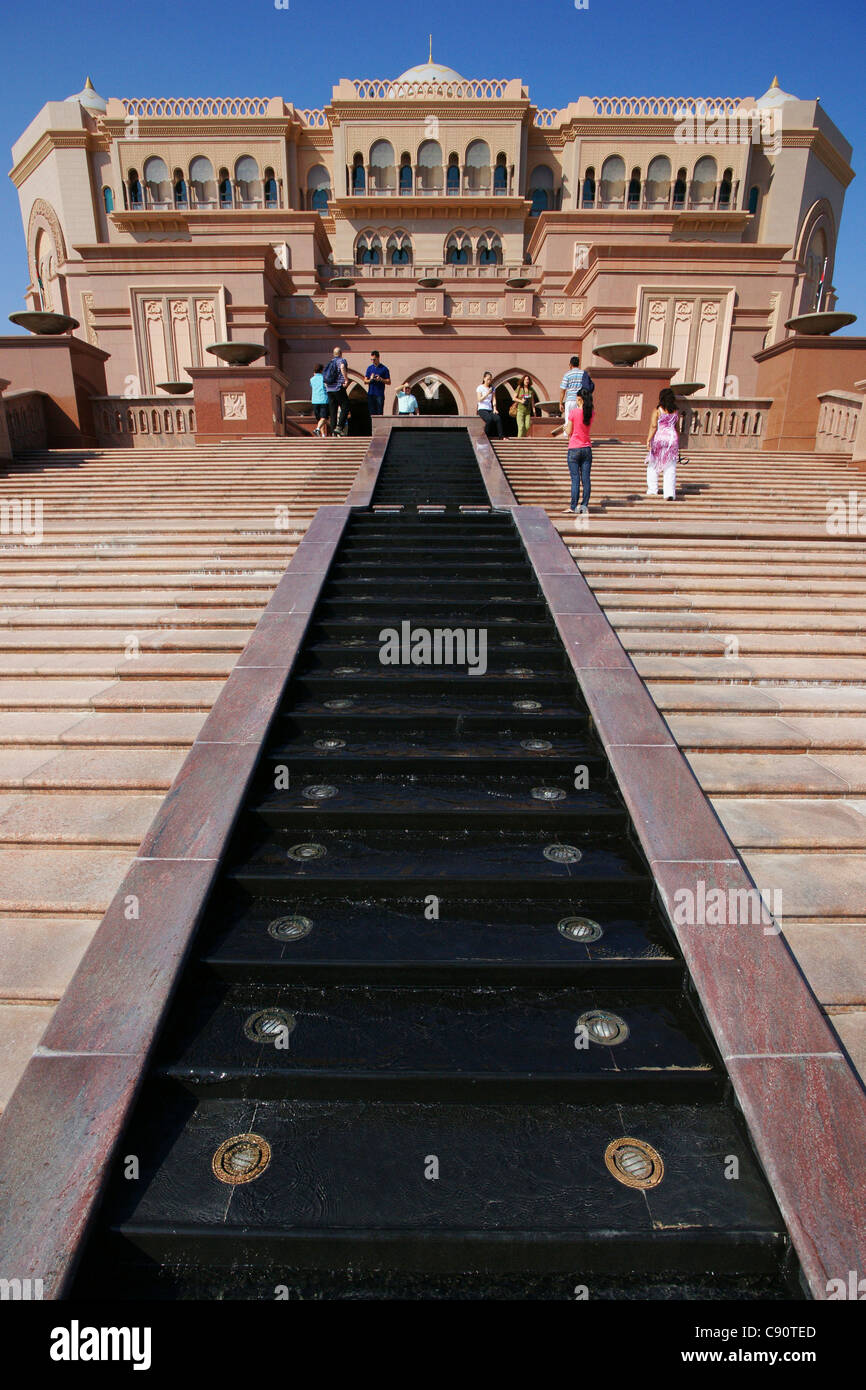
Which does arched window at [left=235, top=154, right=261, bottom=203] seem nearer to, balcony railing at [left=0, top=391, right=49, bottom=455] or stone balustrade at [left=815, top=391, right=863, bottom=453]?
balcony railing at [left=0, top=391, right=49, bottom=455]

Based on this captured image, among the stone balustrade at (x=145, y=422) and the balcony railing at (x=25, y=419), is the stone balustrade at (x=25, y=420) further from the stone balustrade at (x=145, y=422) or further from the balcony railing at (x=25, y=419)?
the stone balustrade at (x=145, y=422)

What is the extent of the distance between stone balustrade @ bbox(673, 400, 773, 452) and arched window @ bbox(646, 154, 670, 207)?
27335 millimetres

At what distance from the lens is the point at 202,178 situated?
3600 centimetres

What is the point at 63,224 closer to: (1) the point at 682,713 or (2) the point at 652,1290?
(1) the point at 682,713

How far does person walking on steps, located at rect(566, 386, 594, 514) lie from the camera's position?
9508 millimetres

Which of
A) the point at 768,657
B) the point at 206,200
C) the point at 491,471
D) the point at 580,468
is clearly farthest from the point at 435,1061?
the point at 206,200

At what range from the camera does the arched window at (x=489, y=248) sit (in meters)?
36.2

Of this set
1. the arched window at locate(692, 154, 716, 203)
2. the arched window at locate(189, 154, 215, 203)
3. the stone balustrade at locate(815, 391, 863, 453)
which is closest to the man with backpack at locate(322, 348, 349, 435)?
the stone balustrade at locate(815, 391, 863, 453)

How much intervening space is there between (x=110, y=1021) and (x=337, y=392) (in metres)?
16.2

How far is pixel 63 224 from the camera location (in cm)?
3869

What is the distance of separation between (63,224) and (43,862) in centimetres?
4680

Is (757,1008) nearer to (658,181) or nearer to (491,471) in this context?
(491,471)

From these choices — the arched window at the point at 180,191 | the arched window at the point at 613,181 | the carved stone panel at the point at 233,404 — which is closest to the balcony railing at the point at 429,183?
the arched window at the point at 613,181
